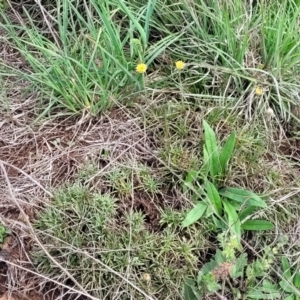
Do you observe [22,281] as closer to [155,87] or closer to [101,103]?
[101,103]

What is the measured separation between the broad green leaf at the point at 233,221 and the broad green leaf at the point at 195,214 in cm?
7

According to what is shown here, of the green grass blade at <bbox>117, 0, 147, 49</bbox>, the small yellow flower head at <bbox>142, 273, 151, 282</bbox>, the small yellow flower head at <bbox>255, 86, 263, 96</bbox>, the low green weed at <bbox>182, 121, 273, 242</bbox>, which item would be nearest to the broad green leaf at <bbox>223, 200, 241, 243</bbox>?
the low green weed at <bbox>182, 121, 273, 242</bbox>

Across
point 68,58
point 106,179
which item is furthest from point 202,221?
point 68,58

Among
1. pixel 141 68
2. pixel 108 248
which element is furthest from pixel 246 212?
pixel 141 68

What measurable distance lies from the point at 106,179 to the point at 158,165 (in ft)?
0.56

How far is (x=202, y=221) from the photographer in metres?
1.71

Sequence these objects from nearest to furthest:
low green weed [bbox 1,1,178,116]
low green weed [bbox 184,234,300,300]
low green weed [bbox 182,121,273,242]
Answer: low green weed [bbox 184,234,300,300] → low green weed [bbox 182,121,273,242] → low green weed [bbox 1,1,178,116]

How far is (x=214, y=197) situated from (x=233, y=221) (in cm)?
9

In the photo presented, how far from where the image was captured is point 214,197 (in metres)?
1.73

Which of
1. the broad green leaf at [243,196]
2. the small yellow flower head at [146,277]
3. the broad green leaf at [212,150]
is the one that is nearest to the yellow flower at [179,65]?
the broad green leaf at [212,150]

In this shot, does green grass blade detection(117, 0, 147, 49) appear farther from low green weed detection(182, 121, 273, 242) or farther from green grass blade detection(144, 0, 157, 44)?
low green weed detection(182, 121, 273, 242)

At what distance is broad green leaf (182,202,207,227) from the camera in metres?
1.68

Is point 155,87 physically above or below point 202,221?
above

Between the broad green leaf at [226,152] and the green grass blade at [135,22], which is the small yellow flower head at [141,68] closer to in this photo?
the green grass blade at [135,22]
